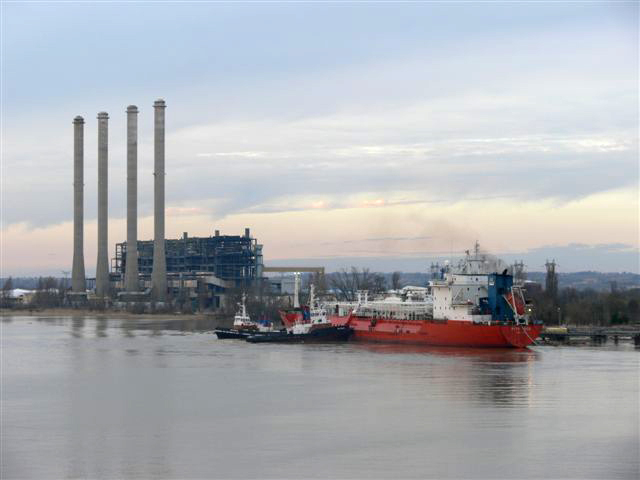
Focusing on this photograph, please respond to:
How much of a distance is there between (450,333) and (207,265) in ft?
222

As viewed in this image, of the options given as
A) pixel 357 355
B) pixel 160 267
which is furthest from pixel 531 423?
pixel 160 267

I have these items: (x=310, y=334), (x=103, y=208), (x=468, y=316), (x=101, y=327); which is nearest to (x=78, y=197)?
(x=103, y=208)

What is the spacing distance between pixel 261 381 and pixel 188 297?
80.4 m

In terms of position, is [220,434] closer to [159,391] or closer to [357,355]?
[159,391]

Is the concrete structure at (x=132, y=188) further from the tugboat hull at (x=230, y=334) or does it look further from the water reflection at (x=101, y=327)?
the tugboat hull at (x=230, y=334)

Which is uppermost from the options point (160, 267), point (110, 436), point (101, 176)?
point (101, 176)

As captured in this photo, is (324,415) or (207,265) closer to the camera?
(324,415)

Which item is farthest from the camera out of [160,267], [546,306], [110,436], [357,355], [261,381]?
[160,267]

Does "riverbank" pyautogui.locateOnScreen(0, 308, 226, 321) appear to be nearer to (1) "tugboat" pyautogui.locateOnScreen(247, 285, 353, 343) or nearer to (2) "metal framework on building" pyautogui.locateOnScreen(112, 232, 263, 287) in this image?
(2) "metal framework on building" pyautogui.locateOnScreen(112, 232, 263, 287)

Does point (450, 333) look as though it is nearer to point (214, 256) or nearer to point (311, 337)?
point (311, 337)

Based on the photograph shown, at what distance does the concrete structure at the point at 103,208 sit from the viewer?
408 ft

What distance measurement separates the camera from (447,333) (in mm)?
63406

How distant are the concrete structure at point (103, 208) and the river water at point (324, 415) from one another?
214 feet

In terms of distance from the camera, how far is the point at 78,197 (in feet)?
410
